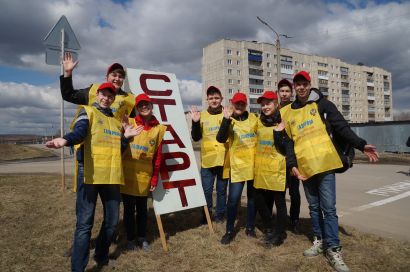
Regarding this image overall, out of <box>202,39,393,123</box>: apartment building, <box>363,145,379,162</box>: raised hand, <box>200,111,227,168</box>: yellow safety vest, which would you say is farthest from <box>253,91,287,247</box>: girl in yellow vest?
<box>202,39,393,123</box>: apartment building

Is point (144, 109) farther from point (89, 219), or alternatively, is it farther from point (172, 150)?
point (89, 219)

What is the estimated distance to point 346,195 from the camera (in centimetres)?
780

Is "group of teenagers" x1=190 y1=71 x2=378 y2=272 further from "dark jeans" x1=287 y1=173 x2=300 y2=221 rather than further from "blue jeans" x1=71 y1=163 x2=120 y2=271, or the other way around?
"blue jeans" x1=71 y1=163 x2=120 y2=271

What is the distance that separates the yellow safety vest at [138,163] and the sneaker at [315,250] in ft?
6.85

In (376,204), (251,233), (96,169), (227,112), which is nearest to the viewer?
(96,169)

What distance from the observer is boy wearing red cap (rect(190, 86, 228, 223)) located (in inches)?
194

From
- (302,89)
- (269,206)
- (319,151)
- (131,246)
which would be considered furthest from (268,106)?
(131,246)

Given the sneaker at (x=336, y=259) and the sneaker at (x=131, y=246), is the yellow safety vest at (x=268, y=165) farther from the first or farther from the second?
the sneaker at (x=131, y=246)

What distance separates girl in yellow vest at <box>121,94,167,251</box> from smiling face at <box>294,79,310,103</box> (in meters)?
1.78

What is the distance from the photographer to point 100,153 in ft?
11.5

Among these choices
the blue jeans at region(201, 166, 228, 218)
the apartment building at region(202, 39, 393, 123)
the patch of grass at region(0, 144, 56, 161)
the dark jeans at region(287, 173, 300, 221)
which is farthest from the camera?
the apartment building at region(202, 39, 393, 123)

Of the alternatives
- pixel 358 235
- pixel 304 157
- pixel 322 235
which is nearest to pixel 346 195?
pixel 358 235

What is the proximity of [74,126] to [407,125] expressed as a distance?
25.9 m

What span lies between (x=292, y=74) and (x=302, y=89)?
6151cm
